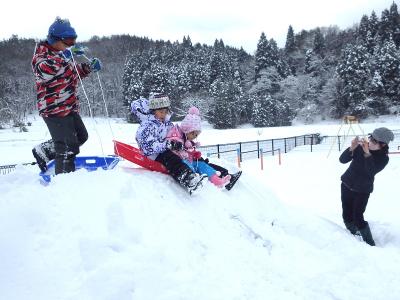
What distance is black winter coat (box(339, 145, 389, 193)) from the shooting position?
5.27m

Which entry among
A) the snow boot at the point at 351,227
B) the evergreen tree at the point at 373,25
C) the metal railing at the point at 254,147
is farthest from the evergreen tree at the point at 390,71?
the snow boot at the point at 351,227

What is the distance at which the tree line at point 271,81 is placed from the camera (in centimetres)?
4419

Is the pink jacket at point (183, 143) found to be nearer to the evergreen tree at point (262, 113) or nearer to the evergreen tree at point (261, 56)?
the evergreen tree at point (262, 113)

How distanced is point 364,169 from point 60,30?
13.6ft

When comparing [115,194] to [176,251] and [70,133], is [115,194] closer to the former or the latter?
[176,251]

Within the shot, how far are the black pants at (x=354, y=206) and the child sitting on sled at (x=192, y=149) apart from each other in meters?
1.90

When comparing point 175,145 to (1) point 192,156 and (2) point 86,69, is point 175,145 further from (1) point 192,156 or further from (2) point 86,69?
(2) point 86,69

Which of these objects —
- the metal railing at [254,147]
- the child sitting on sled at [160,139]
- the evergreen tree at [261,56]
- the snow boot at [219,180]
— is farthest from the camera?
the evergreen tree at [261,56]

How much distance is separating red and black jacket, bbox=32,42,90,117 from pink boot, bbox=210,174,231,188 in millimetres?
1811

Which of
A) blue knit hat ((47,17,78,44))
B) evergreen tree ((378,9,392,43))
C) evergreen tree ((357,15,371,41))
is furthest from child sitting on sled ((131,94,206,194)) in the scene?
evergreen tree ((357,15,371,41))

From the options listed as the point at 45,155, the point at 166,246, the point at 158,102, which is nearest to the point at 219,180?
the point at 158,102

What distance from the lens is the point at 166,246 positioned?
10.0 ft

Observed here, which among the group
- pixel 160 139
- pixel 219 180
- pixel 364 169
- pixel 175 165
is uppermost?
pixel 160 139

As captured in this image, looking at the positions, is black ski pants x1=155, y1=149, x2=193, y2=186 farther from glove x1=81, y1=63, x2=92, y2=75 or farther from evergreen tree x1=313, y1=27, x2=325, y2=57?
evergreen tree x1=313, y1=27, x2=325, y2=57
